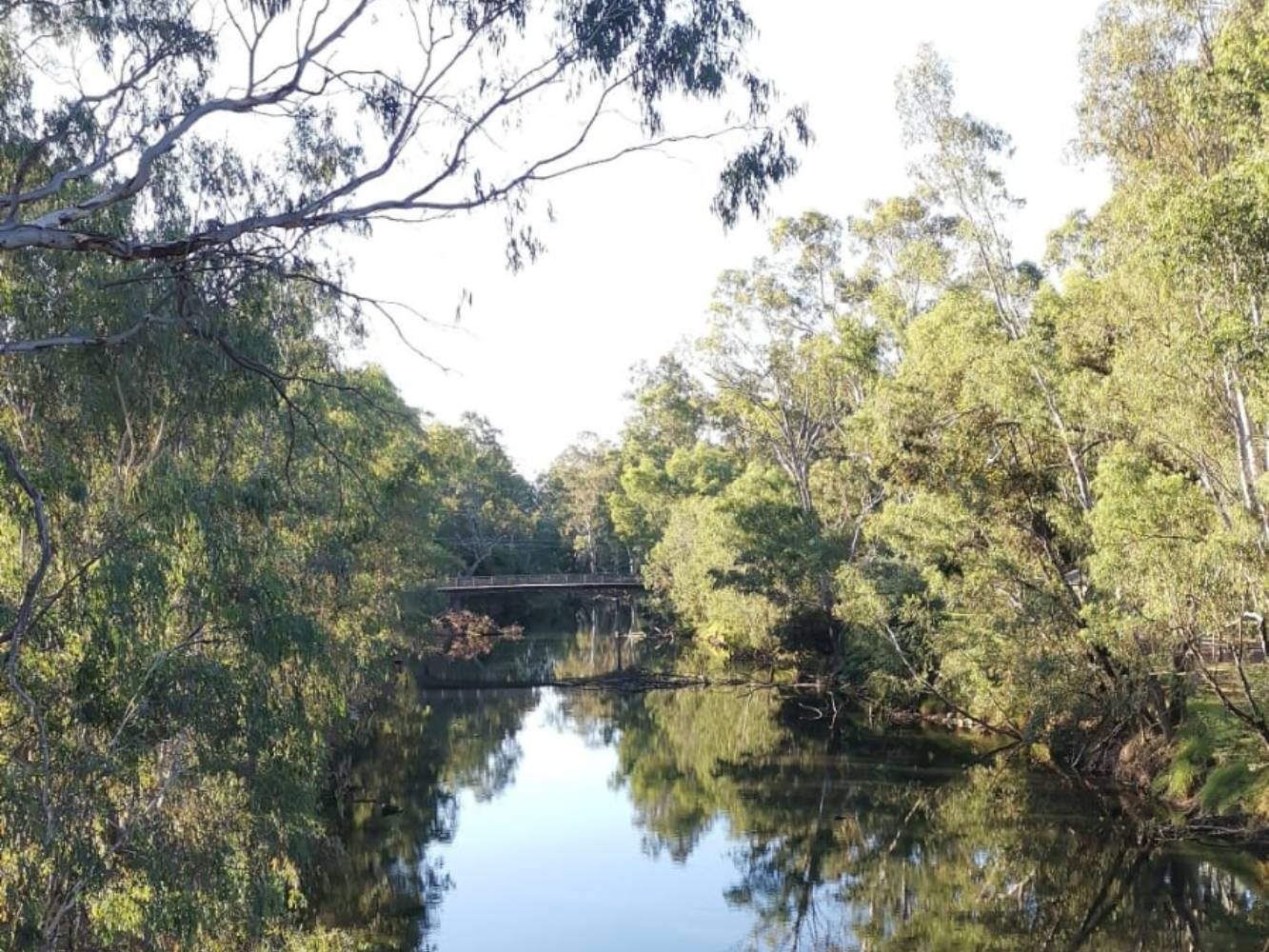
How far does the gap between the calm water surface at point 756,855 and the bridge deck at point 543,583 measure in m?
17.9

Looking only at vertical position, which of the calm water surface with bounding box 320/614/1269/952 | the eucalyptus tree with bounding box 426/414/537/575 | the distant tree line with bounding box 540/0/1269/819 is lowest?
the calm water surface with bounding box 320/614/1269/952

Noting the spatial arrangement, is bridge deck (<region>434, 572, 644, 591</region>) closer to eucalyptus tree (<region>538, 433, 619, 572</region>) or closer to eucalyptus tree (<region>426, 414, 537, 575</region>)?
eucalyptus tree (<region>426, 414, 537, 575</region>)

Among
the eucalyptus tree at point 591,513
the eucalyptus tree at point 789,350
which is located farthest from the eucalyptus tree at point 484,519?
the eucalyptus tree at point 789,350

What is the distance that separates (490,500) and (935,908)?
124 ft

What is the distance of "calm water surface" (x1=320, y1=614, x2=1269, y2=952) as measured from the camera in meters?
11.2

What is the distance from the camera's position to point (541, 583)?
41156mm

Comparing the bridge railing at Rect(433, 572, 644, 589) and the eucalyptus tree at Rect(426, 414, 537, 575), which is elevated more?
the eucalyptus tree at Rect(426, 414, 537, 575)

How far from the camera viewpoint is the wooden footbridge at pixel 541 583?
39250mm

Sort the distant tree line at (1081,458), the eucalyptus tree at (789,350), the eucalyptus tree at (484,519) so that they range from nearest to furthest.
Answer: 1. the distant tree line at (1081,458)
2. the eucalyptus tree at (789,350)
3. the eucalyptus tree at (484,519)

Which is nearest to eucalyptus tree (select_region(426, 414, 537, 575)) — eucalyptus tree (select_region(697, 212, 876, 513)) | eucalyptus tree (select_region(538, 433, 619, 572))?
eucalyptus tree (select_region(538, 433, 619, 572))

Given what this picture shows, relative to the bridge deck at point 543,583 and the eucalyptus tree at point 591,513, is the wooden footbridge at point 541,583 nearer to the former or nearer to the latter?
the bridge deck at point 543,583

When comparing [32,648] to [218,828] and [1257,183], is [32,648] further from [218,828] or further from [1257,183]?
[1257,183]

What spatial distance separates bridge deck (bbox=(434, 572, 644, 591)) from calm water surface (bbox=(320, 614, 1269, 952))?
17.9 metres

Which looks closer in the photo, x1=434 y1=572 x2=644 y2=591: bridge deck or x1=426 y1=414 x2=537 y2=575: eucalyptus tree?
x1=434 y1=572 x2=644 y2=591: bridge deck
